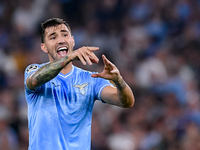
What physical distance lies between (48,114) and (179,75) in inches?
201

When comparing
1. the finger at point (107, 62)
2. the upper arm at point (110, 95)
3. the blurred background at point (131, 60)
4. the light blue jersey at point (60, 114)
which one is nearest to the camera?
the finger at point (107, 62)

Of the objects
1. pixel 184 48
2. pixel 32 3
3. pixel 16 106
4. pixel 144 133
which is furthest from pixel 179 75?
pixel 32 3

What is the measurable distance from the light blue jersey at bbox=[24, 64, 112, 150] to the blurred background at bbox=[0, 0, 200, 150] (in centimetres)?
333

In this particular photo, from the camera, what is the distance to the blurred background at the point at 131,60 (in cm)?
706

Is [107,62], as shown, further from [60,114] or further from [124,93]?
[60,114]

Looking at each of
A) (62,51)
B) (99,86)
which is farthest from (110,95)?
(62,51)

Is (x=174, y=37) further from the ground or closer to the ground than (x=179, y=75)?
further from the ground

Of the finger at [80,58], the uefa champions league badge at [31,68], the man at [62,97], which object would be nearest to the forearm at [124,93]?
the man at [62,97]

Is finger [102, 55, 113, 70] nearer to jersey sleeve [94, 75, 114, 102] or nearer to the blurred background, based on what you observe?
jersey sleeve [94, 75, 114, 102]

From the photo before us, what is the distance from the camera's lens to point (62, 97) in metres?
3.54

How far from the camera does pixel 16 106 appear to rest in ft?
25.4

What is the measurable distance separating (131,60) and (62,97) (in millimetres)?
5087

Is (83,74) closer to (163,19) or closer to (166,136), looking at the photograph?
(166,136)

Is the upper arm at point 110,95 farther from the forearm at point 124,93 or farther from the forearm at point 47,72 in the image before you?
the forearm at point 47,72
